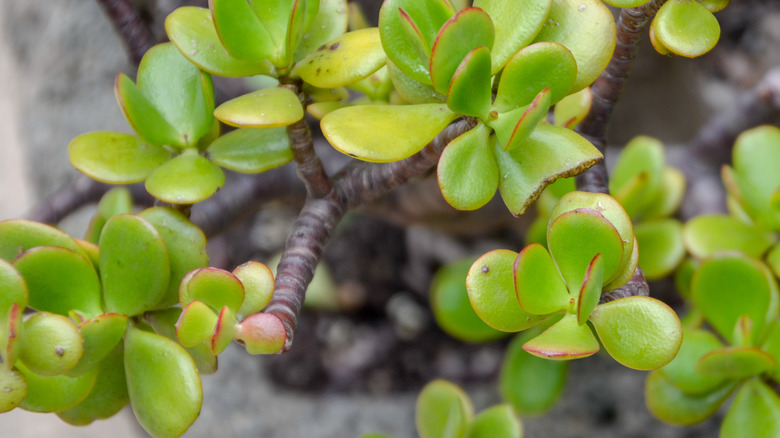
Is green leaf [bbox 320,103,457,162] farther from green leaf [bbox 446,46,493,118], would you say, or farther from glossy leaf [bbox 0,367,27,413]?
glossy leaf [bbox 0,367,27,413]

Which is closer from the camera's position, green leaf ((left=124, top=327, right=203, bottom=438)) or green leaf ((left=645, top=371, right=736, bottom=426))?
green leaf ((left=124, top=327, right=203, bottom=438))

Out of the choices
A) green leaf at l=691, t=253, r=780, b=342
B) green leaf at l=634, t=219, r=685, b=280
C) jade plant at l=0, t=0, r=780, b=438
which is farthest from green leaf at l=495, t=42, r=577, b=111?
green leaf at l=634, t=219, r=685, b=280

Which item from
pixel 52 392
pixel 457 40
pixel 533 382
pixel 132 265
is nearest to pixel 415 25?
pixel 457 40

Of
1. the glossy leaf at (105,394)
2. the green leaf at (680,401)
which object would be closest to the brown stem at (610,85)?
the green leaf at (680,401)

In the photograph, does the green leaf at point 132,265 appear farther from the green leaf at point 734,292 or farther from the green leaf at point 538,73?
the green leaf at point 734,292

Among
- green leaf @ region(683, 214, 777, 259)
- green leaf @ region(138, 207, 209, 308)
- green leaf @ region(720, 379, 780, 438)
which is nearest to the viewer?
green leaf @ region(138, 207, 209, 308)

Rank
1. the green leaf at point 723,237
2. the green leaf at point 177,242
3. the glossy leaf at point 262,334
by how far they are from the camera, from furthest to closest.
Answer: the green leaf at point 723,237 → the green leaf at point 177,242 → the glossy leaf at point 262,334

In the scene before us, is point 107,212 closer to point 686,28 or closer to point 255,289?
point 255,289
